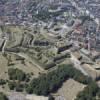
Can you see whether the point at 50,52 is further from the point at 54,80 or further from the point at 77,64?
the point at 54,80

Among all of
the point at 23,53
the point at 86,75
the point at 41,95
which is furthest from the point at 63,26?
the point at 41,95

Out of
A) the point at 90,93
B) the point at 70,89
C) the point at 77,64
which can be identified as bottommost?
the point at 70,89

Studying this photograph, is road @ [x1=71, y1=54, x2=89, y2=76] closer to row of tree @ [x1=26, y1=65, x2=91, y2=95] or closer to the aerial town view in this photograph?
the aerial town view

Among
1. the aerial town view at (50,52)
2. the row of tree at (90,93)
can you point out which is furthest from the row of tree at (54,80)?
the row of tree at (90,93)

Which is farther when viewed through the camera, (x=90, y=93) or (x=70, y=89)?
(x=70, y=89)

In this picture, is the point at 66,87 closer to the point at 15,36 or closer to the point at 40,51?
the point at 40,51

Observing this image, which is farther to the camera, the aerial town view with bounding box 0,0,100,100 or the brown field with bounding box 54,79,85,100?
the aerial town view with bounding box 0,0,100,100

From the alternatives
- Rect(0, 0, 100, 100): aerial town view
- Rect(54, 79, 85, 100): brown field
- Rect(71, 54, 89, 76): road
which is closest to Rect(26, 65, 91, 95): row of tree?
Rect(0, 0, 100, 100): aerial town view

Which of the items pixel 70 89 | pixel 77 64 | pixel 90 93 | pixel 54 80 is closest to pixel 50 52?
pixel 77 64
